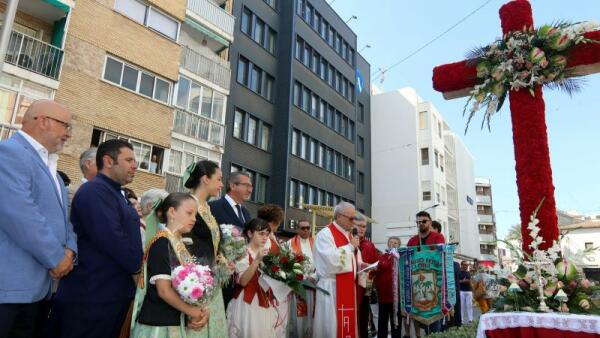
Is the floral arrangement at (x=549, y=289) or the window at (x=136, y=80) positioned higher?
the window at (x=136, y=80)

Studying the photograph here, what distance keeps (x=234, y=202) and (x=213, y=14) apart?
17.6m

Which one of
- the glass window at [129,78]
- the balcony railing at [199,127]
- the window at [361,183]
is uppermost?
the window at [361,183]

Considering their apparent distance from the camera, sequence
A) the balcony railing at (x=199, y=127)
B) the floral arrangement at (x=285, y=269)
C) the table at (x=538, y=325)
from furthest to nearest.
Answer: the balcony railing at (x=199, y=127) < the floral arrangement at (x=285, y=269) < the table at (x=538, y=325)

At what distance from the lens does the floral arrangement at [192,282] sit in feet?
9.98

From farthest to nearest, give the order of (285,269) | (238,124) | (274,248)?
(238,124) → (274,248) → (285,269)

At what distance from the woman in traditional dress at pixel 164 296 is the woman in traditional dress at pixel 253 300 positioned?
128cm

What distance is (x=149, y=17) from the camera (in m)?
17.3

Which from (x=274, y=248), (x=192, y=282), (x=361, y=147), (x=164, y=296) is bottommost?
(x=164, y=296)

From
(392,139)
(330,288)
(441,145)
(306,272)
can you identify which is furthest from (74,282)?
(441,145)

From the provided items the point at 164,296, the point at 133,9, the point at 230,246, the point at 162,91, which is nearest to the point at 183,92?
the point at 162,91

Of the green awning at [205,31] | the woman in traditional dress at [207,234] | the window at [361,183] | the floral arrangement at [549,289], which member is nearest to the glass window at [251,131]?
the green awning at [205,31]

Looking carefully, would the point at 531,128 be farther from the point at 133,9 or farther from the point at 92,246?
the point at 133,9

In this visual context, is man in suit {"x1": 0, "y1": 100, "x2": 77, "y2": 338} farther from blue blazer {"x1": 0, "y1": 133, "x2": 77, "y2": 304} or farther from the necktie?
the necktie

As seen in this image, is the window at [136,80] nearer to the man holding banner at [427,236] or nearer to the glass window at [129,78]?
the glass window at [129,78]
